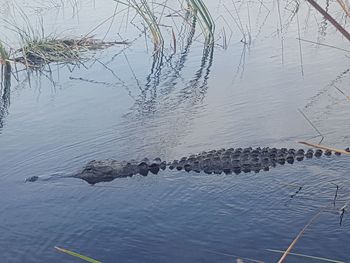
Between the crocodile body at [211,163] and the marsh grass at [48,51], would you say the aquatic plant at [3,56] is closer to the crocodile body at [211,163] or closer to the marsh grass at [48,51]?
the marsh grass at [48,51]

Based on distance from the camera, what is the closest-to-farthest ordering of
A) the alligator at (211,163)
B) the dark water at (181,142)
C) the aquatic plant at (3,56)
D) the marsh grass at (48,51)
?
the dark water at (181,142)
the alligator at (211,163)
the aquatic plant at (3,56)
the marsh grass at (48,51)

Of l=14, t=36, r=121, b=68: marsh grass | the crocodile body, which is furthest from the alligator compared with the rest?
l=14, t=36, r=121, b=68: marsh grass

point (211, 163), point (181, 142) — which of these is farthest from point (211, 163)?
point (181, 142)

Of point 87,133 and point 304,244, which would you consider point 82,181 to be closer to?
point 87,133

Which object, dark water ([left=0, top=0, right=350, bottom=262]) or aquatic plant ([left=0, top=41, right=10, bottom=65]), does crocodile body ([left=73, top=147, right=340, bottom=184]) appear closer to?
dark water ([left=0, top=0, right=350, bottom=262])

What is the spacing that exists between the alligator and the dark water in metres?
0.08

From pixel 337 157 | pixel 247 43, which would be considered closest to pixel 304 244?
pixel 337 157

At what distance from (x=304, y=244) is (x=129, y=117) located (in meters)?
3.88

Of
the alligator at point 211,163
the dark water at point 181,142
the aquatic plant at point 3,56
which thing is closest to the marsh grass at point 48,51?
the aquatic plant at point 3,56

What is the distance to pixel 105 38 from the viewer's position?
1181 cm

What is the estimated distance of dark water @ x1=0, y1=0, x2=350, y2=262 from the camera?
4133mm

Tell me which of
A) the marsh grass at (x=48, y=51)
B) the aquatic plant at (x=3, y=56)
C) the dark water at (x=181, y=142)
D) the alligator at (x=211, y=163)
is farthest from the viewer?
the marsh grass at (x=48, y=51)

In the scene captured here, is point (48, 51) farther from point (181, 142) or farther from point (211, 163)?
point (211, 163)

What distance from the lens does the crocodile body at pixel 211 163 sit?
5.05 m
